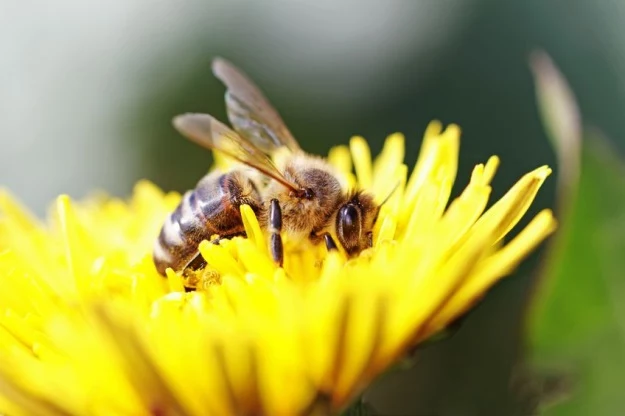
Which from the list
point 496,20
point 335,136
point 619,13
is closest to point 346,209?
point 619,13

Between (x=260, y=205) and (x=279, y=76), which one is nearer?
(x=260, y=205)

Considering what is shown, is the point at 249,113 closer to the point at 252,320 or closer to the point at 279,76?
the point at 252,320

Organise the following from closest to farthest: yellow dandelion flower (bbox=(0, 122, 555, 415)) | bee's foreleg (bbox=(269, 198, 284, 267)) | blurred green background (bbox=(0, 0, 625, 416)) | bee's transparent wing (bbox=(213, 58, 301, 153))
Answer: yellow dandelion flower (bbox=(0, 122, 555, 415)) → bee's foreleg (bbox=(269, 198, 284, 267)) → bee's transparent wing (bbox=(213, 58, 301, 153)) → blurred green background (bbox=(0, 0, 625, 416))

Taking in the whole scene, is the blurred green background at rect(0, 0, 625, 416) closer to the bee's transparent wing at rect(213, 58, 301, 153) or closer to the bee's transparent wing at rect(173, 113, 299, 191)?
the bee's transparent wing at rect(213, 58, 301, 153)

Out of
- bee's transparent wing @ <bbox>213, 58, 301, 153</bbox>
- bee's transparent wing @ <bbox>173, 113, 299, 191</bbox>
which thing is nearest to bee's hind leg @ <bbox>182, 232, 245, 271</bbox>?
bee's transparent wing @ <bbox>173, 113, 299, 191</bbox>

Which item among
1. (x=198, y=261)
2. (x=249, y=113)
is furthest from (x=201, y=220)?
(x=249, y=113)

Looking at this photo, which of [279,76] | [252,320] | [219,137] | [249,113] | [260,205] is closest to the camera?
[252,320]
